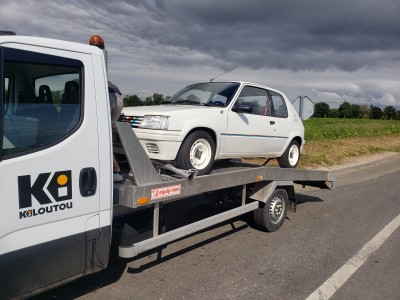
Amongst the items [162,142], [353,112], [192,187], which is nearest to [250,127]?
[162,142]

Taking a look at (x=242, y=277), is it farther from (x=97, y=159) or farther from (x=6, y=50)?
(x=6, y=50)

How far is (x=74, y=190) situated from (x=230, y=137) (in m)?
2.71

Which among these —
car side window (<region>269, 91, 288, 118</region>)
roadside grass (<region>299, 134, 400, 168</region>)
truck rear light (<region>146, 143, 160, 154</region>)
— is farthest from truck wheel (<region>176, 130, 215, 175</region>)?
roadside grass (<region>299, 134, 400, 168</region>)

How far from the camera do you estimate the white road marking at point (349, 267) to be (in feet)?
12.3

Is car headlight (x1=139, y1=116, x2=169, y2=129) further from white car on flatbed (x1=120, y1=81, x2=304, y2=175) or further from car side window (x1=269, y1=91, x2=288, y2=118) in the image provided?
car side window (x1=269, y1=91, x2=288, y2=118)

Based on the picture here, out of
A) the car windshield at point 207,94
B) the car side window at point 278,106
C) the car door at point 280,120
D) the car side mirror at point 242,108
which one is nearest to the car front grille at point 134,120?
the car windshield at point 207,94

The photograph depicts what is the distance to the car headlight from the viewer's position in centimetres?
423

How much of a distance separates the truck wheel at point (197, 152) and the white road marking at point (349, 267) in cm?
192

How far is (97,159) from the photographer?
116 inches

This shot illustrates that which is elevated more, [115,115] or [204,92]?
[204,92]

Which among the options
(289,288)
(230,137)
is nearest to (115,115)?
(230,137)

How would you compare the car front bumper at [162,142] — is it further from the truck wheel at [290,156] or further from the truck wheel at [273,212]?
the truck wheel at [290,156]

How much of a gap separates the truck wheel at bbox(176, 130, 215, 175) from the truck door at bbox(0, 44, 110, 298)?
5.02 feet

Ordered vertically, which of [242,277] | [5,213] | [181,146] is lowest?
[242,277]
